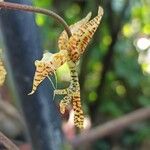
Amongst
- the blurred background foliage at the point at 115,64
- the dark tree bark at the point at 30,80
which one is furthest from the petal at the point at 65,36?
the blurred background foliage at the point at 115,64

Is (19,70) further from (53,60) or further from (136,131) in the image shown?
(136,131)

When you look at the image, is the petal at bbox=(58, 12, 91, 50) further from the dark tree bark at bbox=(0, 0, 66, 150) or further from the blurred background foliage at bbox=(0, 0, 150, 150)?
the blurred background foliage at bbox=(0, 0, 150, 150)

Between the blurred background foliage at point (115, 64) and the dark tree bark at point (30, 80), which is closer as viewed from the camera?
the dark tree bark at point (30, 80)

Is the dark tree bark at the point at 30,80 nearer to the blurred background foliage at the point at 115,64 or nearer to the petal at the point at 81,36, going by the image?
the petal at the point at 81,36

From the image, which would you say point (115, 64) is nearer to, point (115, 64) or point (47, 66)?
point (115, 64)

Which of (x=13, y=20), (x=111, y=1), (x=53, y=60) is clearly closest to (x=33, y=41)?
(x=13, y=20)
